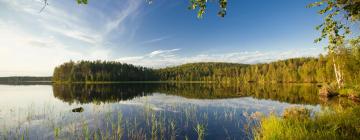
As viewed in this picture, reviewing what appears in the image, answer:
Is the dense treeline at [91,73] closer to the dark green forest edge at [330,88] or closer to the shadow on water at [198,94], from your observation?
the shadow on water at [198,94]

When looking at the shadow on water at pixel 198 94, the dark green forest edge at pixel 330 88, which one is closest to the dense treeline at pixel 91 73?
the shadow on water at pixel 198 94

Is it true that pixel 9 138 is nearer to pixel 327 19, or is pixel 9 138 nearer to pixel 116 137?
pixel 116 137

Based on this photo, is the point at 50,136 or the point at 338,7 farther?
the point at 50,136

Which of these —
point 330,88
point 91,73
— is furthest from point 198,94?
point 91,73

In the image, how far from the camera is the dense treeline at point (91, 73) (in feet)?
537

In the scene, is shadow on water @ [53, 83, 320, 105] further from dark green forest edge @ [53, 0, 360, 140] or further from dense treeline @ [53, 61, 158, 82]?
dense treeline @ [53, 61, 158, 82]

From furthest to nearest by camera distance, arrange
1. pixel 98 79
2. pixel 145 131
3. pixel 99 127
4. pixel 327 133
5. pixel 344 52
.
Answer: pixel 98 79, pixel 344 52, pixel 99 127, pixel 145 131, pixel 327 133

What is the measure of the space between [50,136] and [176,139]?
26.7 ft

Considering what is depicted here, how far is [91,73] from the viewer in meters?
170

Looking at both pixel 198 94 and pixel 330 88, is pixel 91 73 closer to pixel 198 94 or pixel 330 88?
pixel 198 94

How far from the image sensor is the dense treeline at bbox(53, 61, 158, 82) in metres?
164

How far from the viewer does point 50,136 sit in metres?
13.7

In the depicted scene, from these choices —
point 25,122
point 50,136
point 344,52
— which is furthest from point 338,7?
point 344,52

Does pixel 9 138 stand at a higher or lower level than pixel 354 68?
lower
